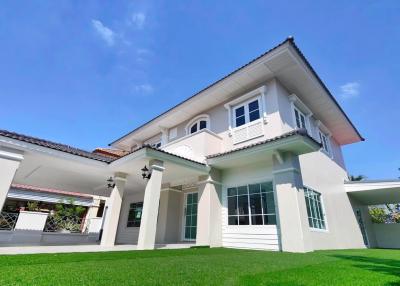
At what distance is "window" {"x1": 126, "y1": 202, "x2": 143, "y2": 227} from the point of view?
43.9 feet

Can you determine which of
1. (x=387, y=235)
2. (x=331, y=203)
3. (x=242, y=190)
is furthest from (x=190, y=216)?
(x=387, y=235)

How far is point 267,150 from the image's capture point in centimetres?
752

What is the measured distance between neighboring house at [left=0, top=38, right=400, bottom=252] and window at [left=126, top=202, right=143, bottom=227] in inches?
37.8

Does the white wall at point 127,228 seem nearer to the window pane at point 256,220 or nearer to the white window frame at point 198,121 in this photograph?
the white window frame at point 198,121

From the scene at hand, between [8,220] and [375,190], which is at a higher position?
[375,190]

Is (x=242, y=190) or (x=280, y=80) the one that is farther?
(x=280, y=80)

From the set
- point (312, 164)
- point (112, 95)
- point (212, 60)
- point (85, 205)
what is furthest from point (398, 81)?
point (85, 205)

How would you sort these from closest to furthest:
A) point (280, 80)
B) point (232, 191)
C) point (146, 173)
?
point (146, 173), point (232, 191), point (280, 80)

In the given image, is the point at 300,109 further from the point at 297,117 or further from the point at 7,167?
the point at 7,167

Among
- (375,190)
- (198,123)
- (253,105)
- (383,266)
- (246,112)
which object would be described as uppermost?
(198,123)

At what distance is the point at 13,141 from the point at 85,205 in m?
14.7

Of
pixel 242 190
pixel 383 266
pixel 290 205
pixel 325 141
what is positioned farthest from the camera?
pixel 325 141

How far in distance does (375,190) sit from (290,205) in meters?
9.43

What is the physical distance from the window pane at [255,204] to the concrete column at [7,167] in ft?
26.8
